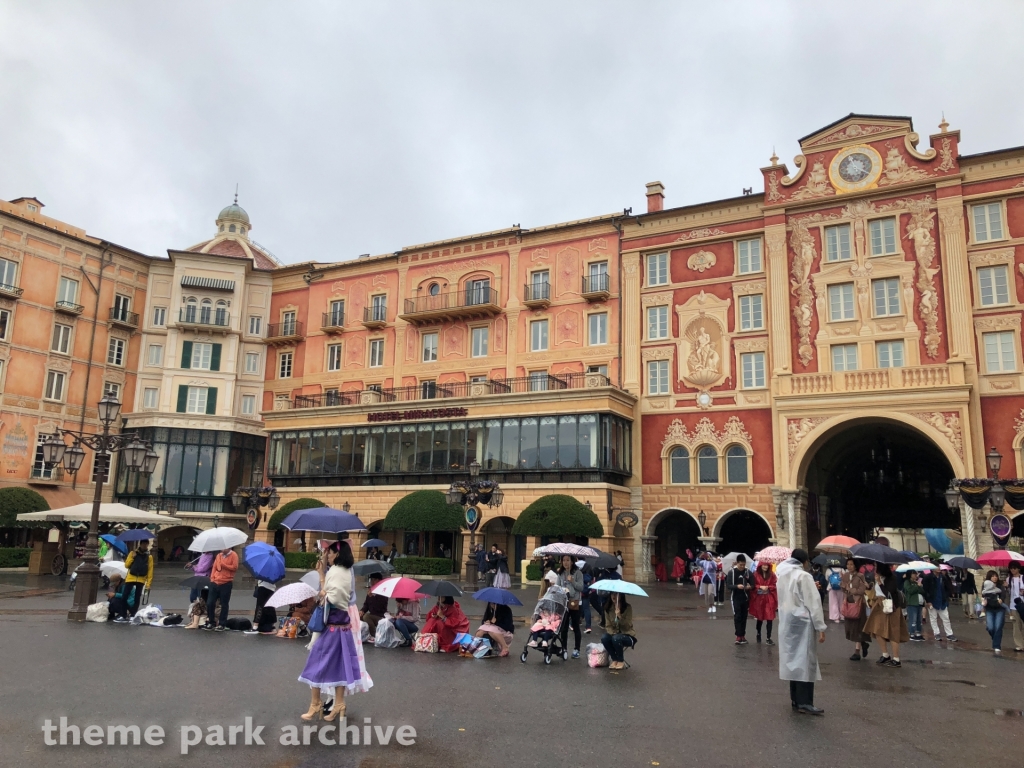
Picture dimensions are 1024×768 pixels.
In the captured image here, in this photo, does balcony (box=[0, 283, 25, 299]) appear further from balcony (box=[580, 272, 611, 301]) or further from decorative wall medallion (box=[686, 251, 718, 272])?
decorative wall medallion (box=[686, 251, 718, 272])

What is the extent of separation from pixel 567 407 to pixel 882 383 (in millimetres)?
12251

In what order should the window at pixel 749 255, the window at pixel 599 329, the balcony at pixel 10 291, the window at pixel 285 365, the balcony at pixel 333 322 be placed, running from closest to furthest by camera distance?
the window at pixel 749 255 < the window at pixel 599 329 < the balcony at pixel 10 291 < the balcony at pixel 333 322 < the window at pixel 285 365

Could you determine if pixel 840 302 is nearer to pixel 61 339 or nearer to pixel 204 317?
pixel 204 317

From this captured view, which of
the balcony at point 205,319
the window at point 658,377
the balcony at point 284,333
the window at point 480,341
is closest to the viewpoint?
the window at point 658,377

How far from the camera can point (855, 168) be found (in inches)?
1271

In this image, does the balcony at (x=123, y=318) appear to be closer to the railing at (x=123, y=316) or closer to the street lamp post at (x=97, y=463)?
the railing at (x=123, y=316)

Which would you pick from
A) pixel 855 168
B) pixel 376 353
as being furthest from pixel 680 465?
pixel 376 353

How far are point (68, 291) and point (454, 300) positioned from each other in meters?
20.2

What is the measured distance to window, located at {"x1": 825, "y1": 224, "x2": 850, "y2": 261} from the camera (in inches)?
1265

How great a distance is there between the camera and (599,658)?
1148cm

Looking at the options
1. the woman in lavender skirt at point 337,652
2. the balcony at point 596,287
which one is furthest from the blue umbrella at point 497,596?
the balcony at point 596,287

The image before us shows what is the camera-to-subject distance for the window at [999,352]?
29.0m

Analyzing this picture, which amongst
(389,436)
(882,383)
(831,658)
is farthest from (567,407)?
(831,658)

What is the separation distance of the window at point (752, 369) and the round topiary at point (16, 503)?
30872mm
